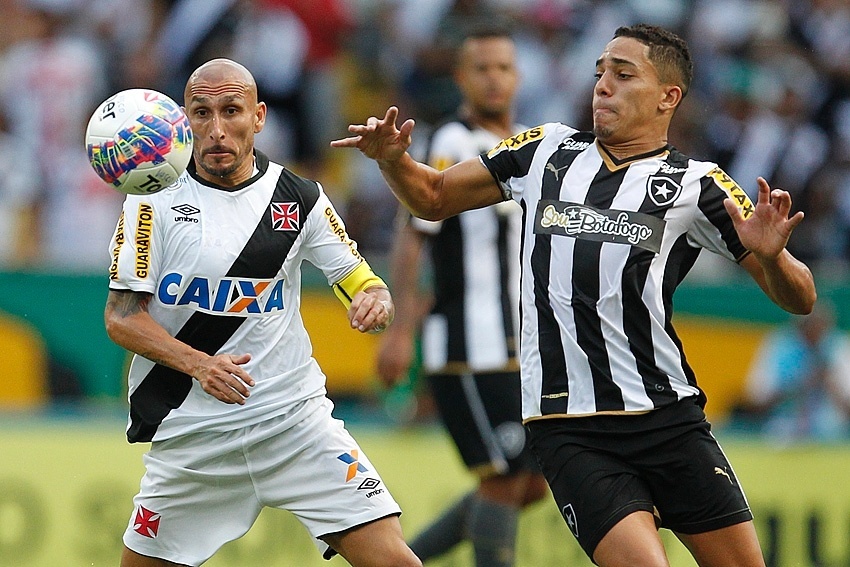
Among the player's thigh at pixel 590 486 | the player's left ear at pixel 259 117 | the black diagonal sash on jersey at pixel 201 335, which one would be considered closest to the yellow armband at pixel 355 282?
the black diagonal sash on jersey at pixel 201 335

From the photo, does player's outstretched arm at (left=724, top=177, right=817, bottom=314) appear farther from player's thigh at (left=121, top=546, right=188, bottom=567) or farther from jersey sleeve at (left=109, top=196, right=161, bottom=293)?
player's thigh at (left=121, top=546, right=188, bottom=567)

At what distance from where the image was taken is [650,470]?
211 inches

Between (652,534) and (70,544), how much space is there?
4.78m

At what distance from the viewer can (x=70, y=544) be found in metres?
8.80

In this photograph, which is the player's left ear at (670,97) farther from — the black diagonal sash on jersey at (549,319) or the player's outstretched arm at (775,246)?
the player's outstretched arm at (775,246)

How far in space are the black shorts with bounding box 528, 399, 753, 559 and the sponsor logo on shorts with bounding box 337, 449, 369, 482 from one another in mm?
801

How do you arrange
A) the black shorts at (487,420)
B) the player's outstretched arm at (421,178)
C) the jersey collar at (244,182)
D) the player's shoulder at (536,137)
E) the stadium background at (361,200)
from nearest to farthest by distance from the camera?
the player's outstretched arm at (421,178) → the jersey collar at (244,182) → the player's shoulder at (536,137) → the black shorts at (487,420) → the stadium background at (361,200)

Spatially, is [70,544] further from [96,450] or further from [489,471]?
[489,471]

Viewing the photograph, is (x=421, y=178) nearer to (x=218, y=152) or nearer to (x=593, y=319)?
(x=218, y=152)

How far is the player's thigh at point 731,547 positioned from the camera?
529cm

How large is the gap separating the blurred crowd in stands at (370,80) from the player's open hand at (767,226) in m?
7.34

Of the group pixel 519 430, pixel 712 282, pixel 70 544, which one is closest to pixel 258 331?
pixel 519 430

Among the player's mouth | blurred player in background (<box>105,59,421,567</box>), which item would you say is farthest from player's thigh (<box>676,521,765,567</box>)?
the player's mouth

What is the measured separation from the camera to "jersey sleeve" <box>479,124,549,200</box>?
569cm
